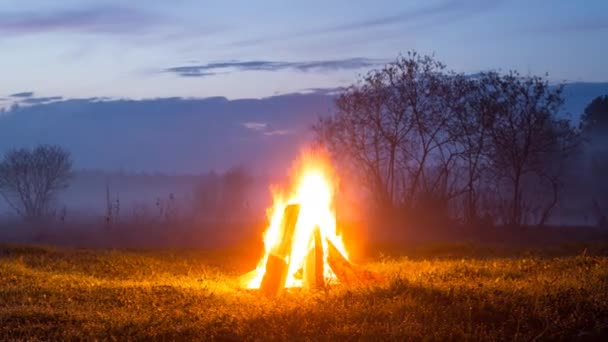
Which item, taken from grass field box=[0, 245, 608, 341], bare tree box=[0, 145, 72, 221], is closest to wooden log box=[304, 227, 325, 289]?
grass field box=[0, 245, 608, 341]

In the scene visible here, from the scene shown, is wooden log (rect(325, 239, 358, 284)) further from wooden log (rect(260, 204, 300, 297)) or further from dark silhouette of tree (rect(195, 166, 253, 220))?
dark silhouette of tree (rect(195, 166, 253, 220))

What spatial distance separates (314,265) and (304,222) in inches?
43.9

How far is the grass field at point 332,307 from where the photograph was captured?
936cm

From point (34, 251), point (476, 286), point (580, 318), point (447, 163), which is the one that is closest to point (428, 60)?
point (447, 163)

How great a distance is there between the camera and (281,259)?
13.7 m

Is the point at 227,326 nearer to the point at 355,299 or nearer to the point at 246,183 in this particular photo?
the point at 355,299

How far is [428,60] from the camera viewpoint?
32688 mm

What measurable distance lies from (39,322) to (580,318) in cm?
692

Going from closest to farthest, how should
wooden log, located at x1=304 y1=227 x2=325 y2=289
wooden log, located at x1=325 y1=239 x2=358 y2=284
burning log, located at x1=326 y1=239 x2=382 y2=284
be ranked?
burning log, located at x1=326 y1=239 x2=382 y2=284 < wooden log, located at x1=304 y1=227 x2=325 y2=289 < wooden log, located at x1=325 y1=239 x2=358 y2=284

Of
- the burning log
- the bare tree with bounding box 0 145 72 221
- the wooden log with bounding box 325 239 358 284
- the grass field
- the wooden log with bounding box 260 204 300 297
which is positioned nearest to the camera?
the grass field

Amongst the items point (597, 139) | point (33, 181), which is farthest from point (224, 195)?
point (597, 139)

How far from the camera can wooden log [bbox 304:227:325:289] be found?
45.3ft

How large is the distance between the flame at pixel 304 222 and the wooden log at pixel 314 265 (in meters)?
0.17

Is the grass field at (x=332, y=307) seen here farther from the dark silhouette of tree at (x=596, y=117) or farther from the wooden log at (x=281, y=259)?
the dark silhouette of tree at (x=596, y=117)
